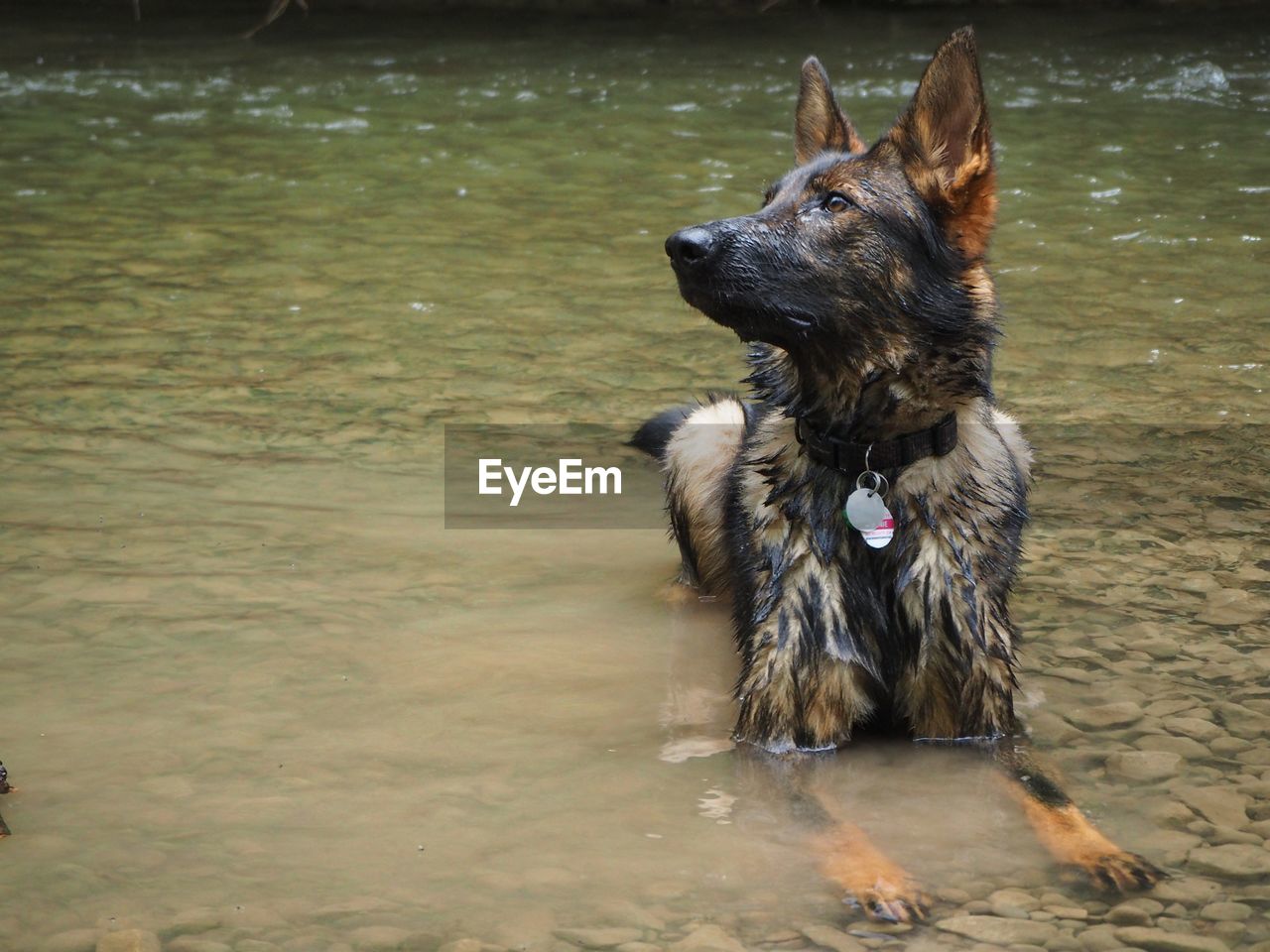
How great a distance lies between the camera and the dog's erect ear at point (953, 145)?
4.05m

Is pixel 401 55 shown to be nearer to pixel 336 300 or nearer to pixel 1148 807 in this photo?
pixel 336 300

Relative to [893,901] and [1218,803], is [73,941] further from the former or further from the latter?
[1218,803]

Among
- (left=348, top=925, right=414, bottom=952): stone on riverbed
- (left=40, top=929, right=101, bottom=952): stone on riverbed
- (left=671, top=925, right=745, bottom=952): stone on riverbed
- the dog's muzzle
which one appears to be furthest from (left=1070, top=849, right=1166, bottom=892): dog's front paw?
(left=40, top=929, right=101, bottom=952): stone on riverbed

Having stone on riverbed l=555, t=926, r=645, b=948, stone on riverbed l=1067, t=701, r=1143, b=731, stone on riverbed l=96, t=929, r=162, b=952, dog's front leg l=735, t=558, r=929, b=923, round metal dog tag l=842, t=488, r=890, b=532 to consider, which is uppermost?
round metal dog tag l=842, t=488, r=890, b=532

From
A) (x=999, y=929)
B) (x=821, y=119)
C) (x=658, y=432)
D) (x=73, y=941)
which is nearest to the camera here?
→ (x=73, y=941)

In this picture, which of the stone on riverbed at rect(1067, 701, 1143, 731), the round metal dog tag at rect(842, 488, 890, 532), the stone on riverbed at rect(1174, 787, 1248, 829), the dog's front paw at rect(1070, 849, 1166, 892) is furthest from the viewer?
the stone on riverbed at rect(1067, 701, 1143, 731)

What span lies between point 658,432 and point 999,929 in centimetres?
319

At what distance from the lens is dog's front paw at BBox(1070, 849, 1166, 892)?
357 cm

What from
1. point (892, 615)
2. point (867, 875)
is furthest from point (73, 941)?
point (892, 615)

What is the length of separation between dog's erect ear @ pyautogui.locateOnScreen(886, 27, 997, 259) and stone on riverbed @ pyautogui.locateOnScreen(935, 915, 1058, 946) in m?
1.79

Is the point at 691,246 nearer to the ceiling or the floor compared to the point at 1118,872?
nearer to the ceiling

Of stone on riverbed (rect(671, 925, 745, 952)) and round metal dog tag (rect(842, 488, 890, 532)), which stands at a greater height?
round metal dog tag (rect(842, 488, 890, 532))

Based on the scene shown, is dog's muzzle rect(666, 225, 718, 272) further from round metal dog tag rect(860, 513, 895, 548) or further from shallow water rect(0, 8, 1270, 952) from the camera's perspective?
shallow water rect(0, 8, 1270, 952)

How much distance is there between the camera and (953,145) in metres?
4.17
